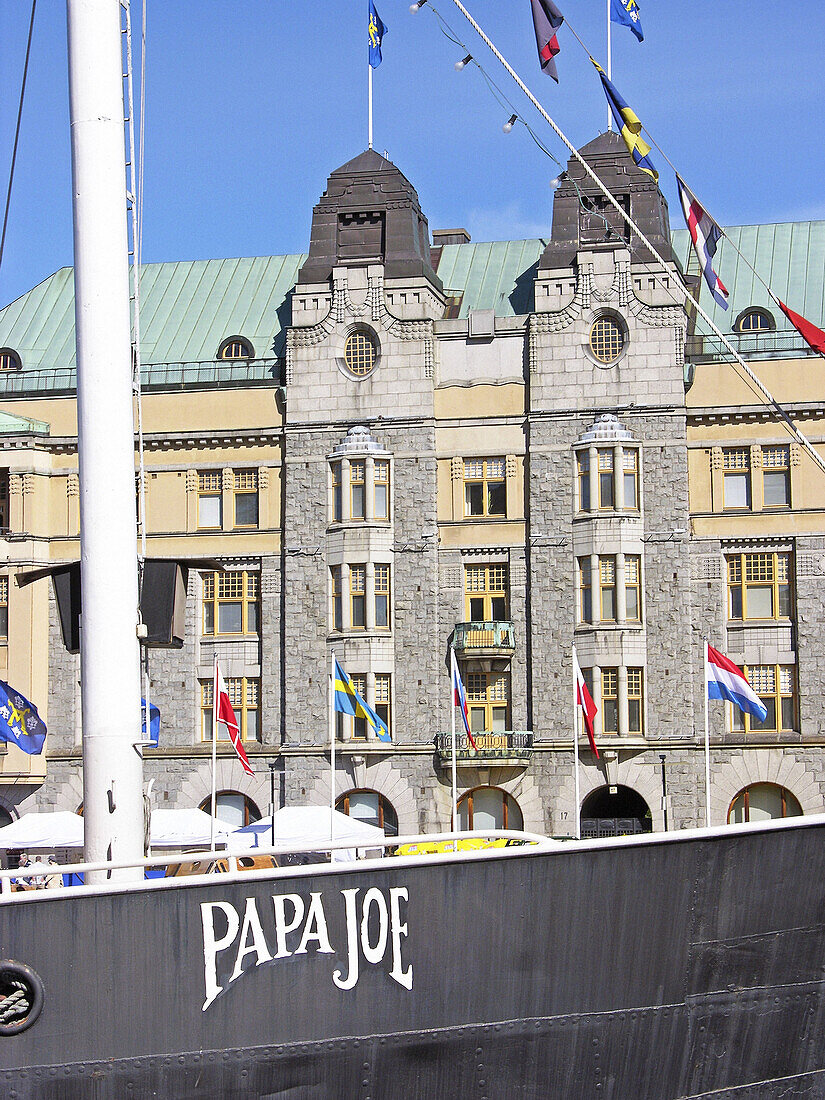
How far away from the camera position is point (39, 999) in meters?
10.1

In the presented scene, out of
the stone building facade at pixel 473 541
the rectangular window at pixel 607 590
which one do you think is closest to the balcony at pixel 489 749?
the stone building facade at pixel 473 541

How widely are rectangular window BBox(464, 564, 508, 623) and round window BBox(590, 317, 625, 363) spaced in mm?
7866

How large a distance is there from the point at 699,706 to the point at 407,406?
14010 millimetres

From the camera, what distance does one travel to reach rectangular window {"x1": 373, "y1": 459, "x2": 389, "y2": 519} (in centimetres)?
5162

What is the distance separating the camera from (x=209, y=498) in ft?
176

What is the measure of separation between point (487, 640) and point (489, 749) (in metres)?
3.57

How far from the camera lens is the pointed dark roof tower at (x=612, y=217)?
52312 mm

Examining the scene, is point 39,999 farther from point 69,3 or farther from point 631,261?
point 631,261

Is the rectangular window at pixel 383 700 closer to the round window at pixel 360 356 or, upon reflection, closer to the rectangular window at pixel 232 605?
the rectangular window at pixel 232 605

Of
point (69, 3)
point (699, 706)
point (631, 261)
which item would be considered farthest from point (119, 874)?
point (631, 261)

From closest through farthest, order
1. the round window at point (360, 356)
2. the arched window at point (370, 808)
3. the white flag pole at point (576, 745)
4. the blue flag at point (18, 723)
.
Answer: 1. the blue flag at point (18, 723)
2. the white flag pole at point (576, 745)
3. the arched window at point (370, 808)
4. the round window at point (360, 356)

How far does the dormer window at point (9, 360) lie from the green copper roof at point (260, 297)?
0.30 m

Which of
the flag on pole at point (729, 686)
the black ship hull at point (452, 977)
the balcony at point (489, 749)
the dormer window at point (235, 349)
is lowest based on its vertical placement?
the balcony at point (489, 749)

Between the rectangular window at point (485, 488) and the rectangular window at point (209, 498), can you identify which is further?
the rectangular window at point (209, 498)
